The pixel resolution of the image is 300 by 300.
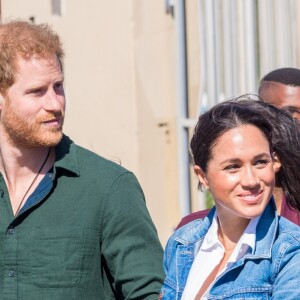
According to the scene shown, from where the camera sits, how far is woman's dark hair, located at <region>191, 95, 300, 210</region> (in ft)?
13.3

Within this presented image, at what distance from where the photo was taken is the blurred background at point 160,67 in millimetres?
9023

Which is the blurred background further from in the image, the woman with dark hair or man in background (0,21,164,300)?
the woman with dark hair

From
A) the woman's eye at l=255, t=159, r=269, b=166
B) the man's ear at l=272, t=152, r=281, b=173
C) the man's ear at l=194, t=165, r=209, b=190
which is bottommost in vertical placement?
the man's ear at l=194, t=165, r=209, b=190

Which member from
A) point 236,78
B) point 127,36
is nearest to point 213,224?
point 236,78

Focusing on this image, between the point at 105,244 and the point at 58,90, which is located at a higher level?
→ the point at 58,90

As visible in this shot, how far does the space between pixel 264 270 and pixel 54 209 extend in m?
1.07

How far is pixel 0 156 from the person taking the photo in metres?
4.76

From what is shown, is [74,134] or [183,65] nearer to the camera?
[183,65]

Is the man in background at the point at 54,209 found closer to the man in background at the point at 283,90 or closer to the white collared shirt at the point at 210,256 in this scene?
the white collared shirt at the point at 210,256

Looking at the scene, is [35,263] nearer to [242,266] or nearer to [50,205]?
[50,205]

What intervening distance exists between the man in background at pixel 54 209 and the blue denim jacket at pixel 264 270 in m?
0.44

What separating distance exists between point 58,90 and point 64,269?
66cm

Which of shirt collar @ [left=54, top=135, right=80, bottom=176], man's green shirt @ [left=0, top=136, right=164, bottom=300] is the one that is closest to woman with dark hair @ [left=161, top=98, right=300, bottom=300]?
man's green shirt @ [left=0, top=136, right=164, bottom=300]

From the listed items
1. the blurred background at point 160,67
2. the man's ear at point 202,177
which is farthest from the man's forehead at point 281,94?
the blurred background at point 160,67
